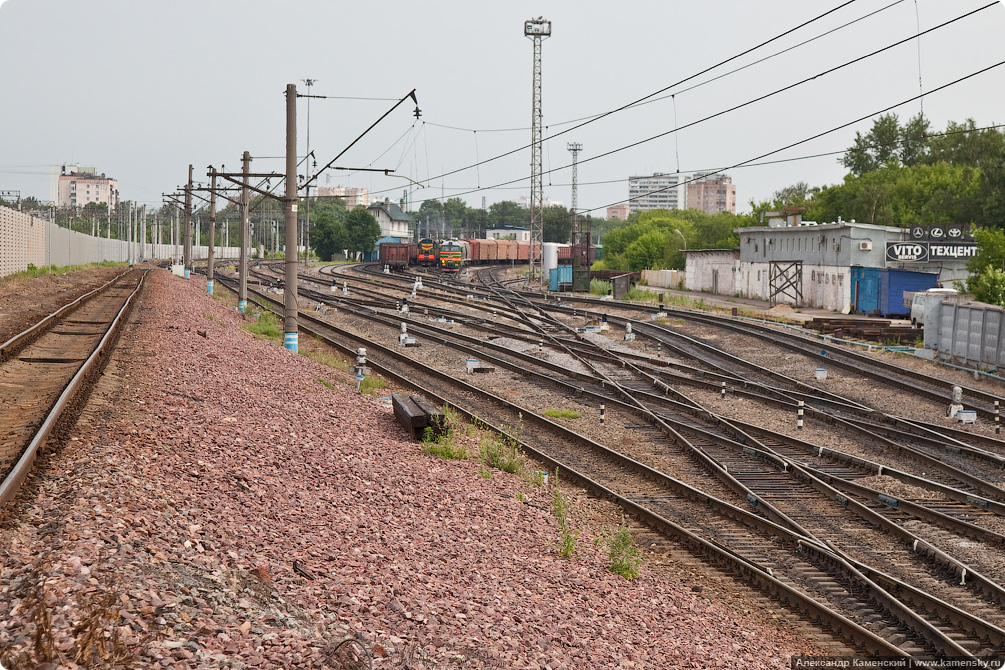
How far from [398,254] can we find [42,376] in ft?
225

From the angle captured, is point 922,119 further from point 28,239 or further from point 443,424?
point 443,424

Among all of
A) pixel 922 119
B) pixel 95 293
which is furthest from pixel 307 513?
pixel 922 119

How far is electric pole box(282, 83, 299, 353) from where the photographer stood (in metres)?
23.2

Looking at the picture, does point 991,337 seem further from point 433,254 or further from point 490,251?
point 490,251

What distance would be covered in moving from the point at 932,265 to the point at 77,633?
47.1m

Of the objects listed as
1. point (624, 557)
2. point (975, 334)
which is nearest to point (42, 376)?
point (624, 557)

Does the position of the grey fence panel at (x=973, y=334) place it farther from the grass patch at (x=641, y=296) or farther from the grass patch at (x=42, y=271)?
the grass patch at (x=42, y=271)

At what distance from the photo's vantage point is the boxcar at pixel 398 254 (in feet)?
273

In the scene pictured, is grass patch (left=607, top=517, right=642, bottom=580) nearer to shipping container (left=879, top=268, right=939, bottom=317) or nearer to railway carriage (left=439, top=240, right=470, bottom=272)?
shipping container (left=879, top=268, right=939, bottom=317)

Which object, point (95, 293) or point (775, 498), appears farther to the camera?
point (95, 293)

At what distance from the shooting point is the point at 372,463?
40.5 feet

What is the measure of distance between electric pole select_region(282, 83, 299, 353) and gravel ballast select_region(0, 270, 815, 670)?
990 cm

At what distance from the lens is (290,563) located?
7.73 m

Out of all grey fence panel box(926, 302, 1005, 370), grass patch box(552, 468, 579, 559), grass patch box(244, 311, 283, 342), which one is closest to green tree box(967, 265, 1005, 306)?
grey fence panel box(926, 302, 1005, 370)
